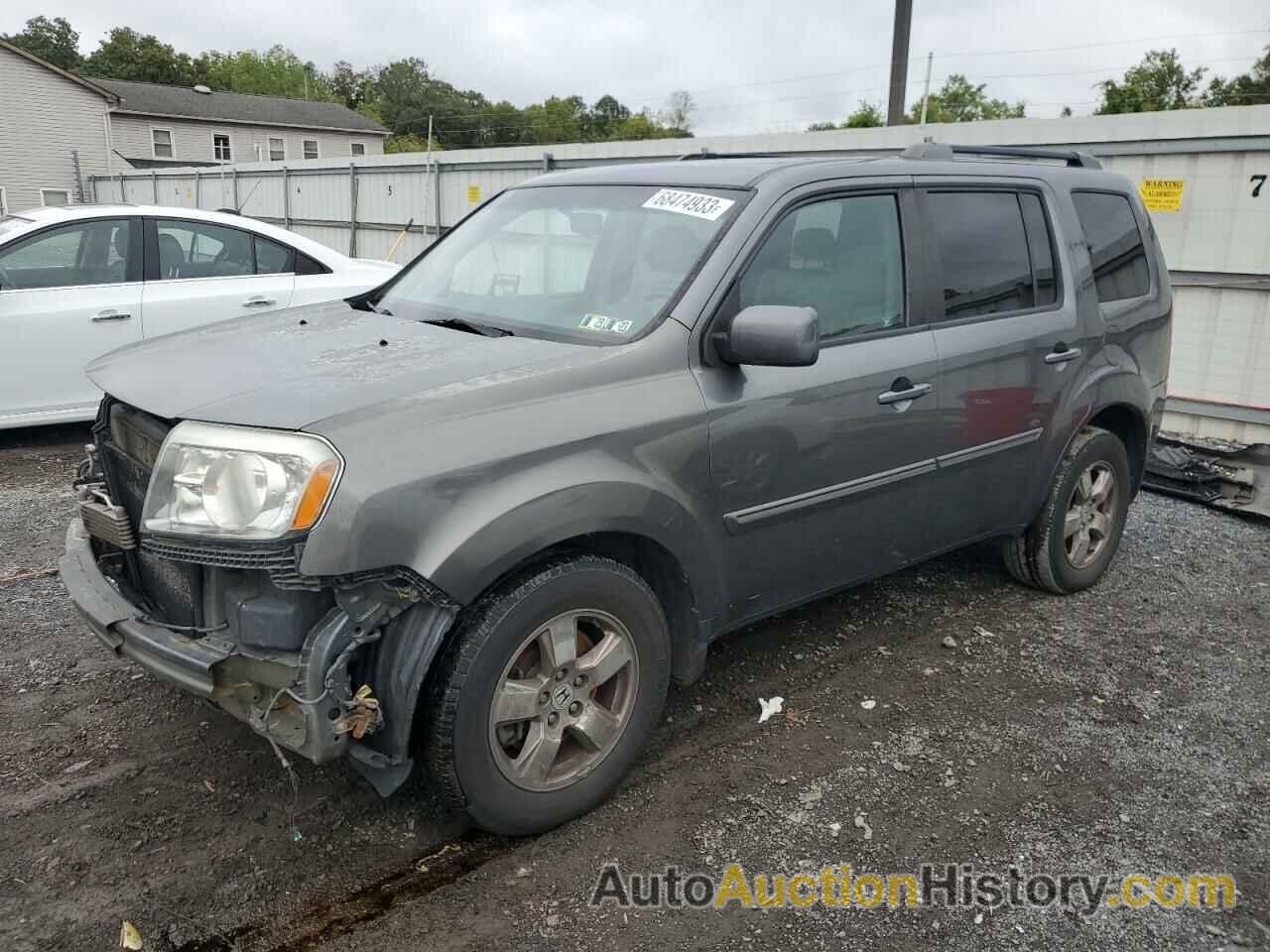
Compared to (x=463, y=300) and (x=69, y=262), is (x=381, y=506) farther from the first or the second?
(x=69, y=262)

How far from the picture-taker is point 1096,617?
466cm

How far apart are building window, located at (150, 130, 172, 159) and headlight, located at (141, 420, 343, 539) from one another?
4501 centimetres

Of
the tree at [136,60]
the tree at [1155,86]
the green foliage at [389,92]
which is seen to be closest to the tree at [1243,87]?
the tree at [1155,86]

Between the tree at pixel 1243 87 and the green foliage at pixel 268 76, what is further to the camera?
the green foliage at pixel 268 76

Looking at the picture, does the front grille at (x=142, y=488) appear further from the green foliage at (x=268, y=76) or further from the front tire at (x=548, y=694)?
the green foliage at (x=268, y=76)

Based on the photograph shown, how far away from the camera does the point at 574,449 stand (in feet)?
9.02

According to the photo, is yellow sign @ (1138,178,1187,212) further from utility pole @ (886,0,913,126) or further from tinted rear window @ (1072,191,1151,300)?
utility pole @ (886,0,913,126)

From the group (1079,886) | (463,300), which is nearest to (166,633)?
(463,300)

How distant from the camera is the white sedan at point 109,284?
6500 mm

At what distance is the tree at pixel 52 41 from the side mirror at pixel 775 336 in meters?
87.5

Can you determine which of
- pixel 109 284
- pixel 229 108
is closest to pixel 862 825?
pixel 109 284

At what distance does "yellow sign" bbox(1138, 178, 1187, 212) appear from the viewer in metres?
8.02

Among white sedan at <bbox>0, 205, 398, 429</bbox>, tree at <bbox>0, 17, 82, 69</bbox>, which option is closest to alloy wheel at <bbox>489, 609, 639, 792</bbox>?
white sedan at <bbox>0, 205, 398, 429</bbox>

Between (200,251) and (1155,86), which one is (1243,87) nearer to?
(1155,86)
